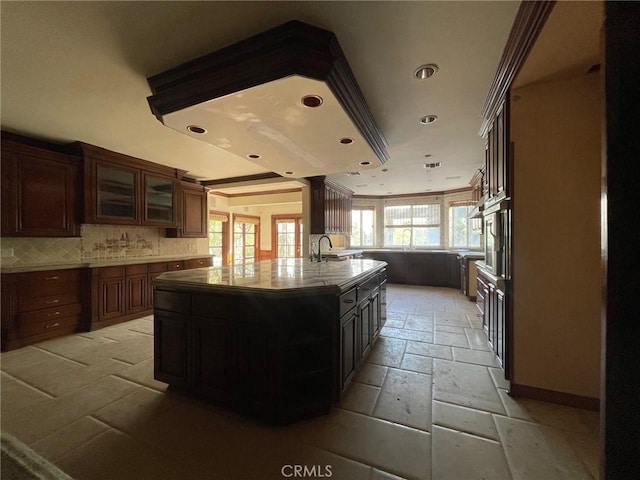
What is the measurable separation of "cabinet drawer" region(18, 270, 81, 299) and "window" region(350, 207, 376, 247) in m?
6.07

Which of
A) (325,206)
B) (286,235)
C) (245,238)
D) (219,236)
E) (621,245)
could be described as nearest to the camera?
(621,245)

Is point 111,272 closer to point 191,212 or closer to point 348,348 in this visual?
point 191,212

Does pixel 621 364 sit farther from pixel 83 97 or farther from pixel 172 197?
pixel 172 197

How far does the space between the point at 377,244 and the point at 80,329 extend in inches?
259

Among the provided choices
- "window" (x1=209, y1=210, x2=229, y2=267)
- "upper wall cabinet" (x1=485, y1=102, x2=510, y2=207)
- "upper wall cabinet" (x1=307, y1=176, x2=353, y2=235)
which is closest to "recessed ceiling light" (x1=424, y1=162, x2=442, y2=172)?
"upper wall cabinet" (x1=485, y1=102, x2=510, y2=207)

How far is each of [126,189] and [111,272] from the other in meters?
1.28

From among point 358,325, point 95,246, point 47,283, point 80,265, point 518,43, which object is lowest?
point 358,325

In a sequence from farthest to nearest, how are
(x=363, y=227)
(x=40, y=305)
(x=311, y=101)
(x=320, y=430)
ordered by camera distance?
(x=363, y=227)
(x=40, y=305)
(x=311, y=101)
(x=320, y=430)

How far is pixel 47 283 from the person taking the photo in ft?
10.4

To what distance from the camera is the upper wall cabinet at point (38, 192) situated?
289 cm

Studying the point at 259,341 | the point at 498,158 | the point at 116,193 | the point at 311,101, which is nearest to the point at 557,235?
the point at 498,158

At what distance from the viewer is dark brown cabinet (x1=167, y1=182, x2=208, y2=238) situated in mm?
4836

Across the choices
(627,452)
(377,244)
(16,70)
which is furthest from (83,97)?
(377,244)

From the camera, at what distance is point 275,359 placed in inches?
65.6
